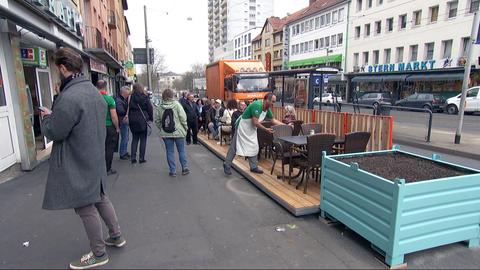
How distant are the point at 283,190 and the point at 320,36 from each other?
41858mm

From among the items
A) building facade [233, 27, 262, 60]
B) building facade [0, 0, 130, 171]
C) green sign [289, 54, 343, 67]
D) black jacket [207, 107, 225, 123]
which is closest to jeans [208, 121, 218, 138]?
black jacket [207, 107, 225, 123]

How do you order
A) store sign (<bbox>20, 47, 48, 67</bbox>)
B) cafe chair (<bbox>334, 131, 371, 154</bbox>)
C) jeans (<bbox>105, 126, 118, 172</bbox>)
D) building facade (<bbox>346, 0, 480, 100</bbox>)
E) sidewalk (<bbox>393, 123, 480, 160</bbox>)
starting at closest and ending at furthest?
cafe chair (<bbox>334, 131, 371, 154</bbox>)
jeans (<bbox>105, 126, 118, 172</bbox>)
store sign (<bbox>20, 47, 48, 67</bbox>)
sidewalk (<bbox>393, 123, 480, 160</bbox>)
building facade (<bbox>346, 0, 480, 100</bbox>)

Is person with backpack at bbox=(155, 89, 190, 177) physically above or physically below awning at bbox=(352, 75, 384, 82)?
below

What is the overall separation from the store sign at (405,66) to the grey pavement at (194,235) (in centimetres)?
2835

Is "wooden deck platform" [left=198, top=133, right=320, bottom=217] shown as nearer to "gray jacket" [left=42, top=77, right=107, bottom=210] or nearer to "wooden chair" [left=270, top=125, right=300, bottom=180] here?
"wooden chair" [left=270, top=125, right=300, bottom=180]

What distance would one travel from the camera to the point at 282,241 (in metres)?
3.46

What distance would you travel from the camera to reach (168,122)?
19.0ft

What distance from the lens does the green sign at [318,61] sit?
39219 millimetres

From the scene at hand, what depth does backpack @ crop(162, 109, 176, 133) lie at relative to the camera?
578cm

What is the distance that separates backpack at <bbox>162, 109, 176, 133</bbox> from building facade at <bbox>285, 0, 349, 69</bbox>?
3639cm

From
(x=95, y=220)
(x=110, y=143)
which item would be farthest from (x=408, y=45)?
(x=95, y=220)

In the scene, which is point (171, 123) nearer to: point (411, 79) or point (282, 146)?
point (282, 146)

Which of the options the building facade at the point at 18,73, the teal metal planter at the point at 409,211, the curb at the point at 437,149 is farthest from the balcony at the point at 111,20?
the teal metal planter at the point at 409,211

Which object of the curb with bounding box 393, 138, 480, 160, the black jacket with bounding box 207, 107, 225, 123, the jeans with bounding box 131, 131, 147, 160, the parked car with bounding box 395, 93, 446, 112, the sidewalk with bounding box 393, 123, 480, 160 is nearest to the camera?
the jeans with bounding box 131, 131, 147, 160
